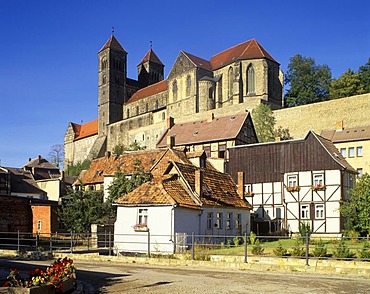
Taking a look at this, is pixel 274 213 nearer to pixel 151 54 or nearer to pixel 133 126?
pixel 133 126

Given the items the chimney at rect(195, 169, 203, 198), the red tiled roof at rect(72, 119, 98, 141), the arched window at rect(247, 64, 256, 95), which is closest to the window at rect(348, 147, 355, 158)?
the chimney at rect(195, 169, 203, 198)

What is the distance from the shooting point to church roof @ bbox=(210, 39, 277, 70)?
83.6m

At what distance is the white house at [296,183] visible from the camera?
37625 millimetres

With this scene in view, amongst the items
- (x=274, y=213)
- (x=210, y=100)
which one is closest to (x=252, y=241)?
(x=274, y=213)

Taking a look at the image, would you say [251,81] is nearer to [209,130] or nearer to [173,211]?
[209,130]

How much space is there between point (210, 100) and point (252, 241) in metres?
61.4

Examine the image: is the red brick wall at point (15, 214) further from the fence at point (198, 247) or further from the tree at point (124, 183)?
the fence at point (198, 247)

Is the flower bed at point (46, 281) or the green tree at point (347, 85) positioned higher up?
the green tree at point (347, 85)

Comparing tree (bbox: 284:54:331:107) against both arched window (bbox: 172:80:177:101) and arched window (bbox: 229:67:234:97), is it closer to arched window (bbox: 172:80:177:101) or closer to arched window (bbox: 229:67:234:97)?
arched window (bbox: 229:67:234:97)

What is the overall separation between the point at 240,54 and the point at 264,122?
22565 millimetres

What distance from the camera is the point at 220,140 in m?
53.2

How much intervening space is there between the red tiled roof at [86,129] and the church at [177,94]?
0.33 metres

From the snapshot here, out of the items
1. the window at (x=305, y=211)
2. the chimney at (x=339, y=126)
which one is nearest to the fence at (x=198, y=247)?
the window at (x=305, y=211)

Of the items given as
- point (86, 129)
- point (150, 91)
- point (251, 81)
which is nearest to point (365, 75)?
point (251, 81)
